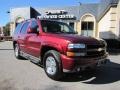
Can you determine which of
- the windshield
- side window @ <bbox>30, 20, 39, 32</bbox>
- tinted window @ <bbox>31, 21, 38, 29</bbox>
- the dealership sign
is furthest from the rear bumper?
the dealership sign

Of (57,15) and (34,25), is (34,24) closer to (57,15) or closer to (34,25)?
(34,25)

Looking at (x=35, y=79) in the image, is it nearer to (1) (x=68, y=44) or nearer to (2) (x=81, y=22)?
(1) (x=68, y=44)

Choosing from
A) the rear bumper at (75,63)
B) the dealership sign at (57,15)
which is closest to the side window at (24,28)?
the rear bumper at (75,63)

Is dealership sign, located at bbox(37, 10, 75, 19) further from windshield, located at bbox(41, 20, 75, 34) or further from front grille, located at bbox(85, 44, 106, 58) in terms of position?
front grille, located at bbox(85, 44, 106, 58)

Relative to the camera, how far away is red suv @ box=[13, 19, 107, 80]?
6.81 meters

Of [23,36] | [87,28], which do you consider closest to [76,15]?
[87,28]

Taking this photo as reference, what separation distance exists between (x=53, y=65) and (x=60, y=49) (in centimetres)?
68

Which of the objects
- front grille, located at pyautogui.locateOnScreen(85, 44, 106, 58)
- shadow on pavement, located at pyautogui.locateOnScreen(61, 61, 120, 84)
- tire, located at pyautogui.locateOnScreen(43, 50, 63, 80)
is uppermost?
front grille, located at pyautogui.locateOnScreen(85, 44, 106, 58)

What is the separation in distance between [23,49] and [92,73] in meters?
3.32

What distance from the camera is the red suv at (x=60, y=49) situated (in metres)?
6.81

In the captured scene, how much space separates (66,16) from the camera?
34.4 metres

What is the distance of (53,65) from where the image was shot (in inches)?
293

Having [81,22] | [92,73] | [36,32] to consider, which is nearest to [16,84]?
[36,32]

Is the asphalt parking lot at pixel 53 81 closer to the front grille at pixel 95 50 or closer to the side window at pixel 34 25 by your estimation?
the front grille at pixel 95 50
